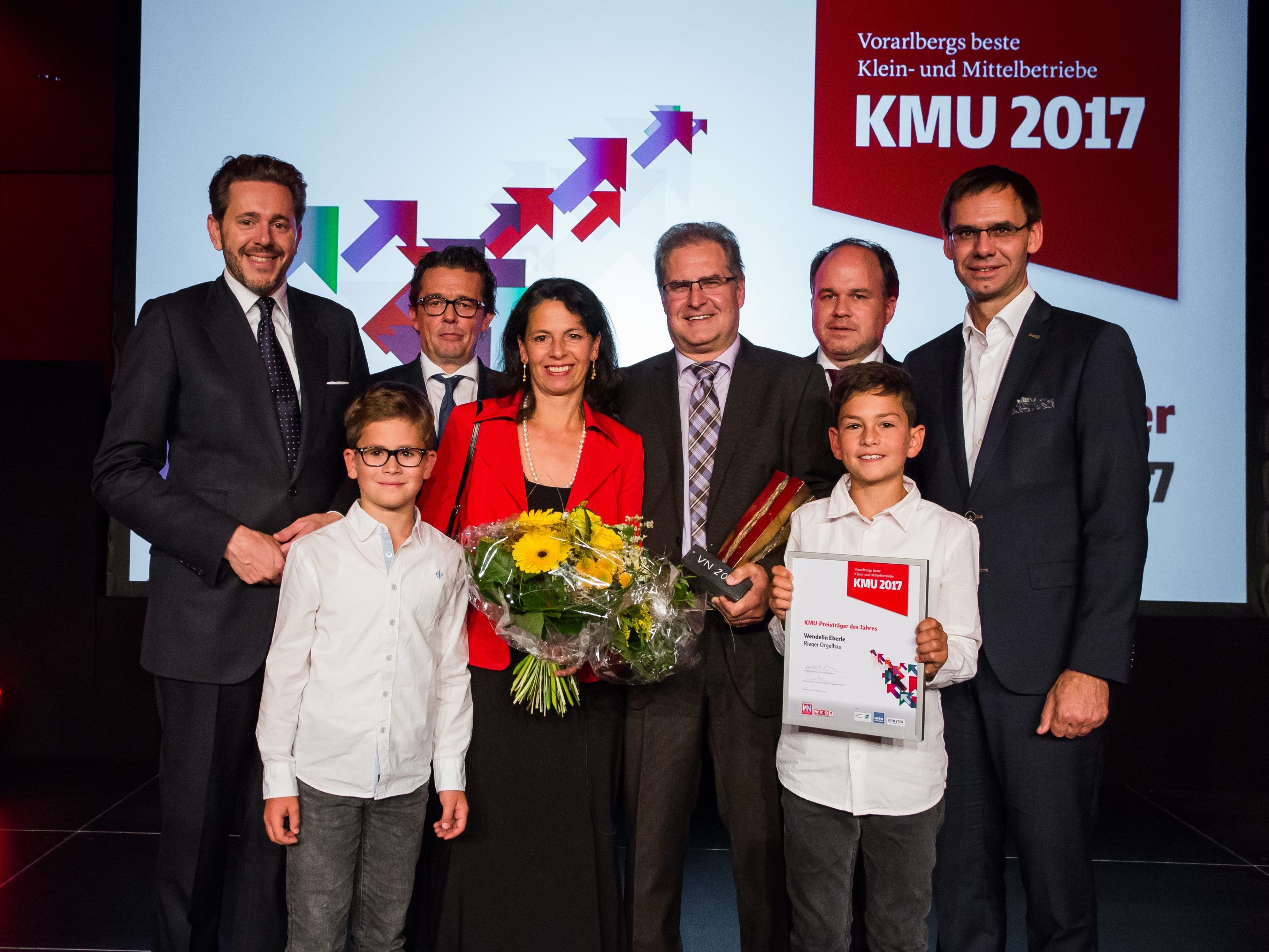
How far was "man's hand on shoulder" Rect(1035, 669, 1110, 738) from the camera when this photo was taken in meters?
2.17

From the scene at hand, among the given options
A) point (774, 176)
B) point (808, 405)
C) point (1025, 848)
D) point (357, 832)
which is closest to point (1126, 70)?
point (774, 176)

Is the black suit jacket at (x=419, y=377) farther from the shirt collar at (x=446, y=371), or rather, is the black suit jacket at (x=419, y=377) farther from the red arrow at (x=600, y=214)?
the red arrow at (x=600, y=214)

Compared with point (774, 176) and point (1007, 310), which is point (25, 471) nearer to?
point (774, 176)

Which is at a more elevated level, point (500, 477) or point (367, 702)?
point (500, 477)

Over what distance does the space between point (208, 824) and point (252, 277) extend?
1419 millimetres

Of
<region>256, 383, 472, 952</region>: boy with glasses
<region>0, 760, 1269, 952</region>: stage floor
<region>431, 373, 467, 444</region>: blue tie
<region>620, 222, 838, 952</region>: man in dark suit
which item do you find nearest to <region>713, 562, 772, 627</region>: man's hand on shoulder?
<region>620, 222, 838, 952</region>: man in dark suit

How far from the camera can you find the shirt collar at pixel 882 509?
203 centimetres

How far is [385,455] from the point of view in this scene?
2.08 metres

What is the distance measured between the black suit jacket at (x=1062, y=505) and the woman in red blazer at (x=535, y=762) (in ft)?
3.11

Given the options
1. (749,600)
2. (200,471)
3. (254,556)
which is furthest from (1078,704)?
(200,471)

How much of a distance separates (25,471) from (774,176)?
3981 millimetres

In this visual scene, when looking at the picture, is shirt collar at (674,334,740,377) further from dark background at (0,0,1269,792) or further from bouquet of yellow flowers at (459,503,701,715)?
dark background at (0,0,1269,792)

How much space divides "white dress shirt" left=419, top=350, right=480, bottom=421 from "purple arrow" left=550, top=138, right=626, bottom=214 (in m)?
1.54

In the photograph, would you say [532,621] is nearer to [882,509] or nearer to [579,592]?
[579,592]
